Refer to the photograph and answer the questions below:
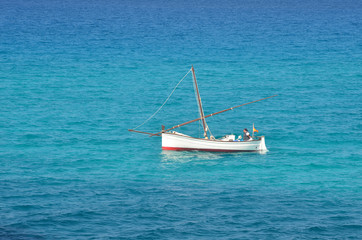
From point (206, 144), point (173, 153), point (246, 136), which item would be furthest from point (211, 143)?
point (173, 153)

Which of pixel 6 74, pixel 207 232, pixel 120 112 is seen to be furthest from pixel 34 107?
pixel 207 232

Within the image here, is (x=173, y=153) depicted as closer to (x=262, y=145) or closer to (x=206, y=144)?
(x=206, y=144)

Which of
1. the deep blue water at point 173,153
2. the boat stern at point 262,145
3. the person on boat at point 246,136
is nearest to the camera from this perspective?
the deep blue water at point 173,153

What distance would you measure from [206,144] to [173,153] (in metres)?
3.92

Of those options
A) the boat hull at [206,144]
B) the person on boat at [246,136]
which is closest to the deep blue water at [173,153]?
the boat hull at [206,144]

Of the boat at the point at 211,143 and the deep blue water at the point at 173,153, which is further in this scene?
the boat at the point at 211,143

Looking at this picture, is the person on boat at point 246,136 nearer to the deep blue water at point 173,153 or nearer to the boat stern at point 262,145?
the boat stern at point 262,145

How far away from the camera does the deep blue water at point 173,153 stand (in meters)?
53.4

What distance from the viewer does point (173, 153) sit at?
72000 millimetres

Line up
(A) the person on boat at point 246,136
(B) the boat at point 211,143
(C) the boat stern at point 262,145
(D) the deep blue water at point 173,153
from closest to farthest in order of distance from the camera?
(D) the deep blue water at point 173,153 < (B) the boat at point 211,143 < (C) the boat stern at point 262,145 < (A) the person on boat at point 246,136

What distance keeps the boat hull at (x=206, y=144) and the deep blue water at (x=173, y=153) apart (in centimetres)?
102

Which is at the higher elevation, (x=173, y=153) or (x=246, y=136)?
(x=246, y=136)

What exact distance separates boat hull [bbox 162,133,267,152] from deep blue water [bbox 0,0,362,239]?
1.02m

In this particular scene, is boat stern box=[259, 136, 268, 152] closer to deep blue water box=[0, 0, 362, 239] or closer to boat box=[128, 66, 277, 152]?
boat box=[128, 66, 277, 152]
